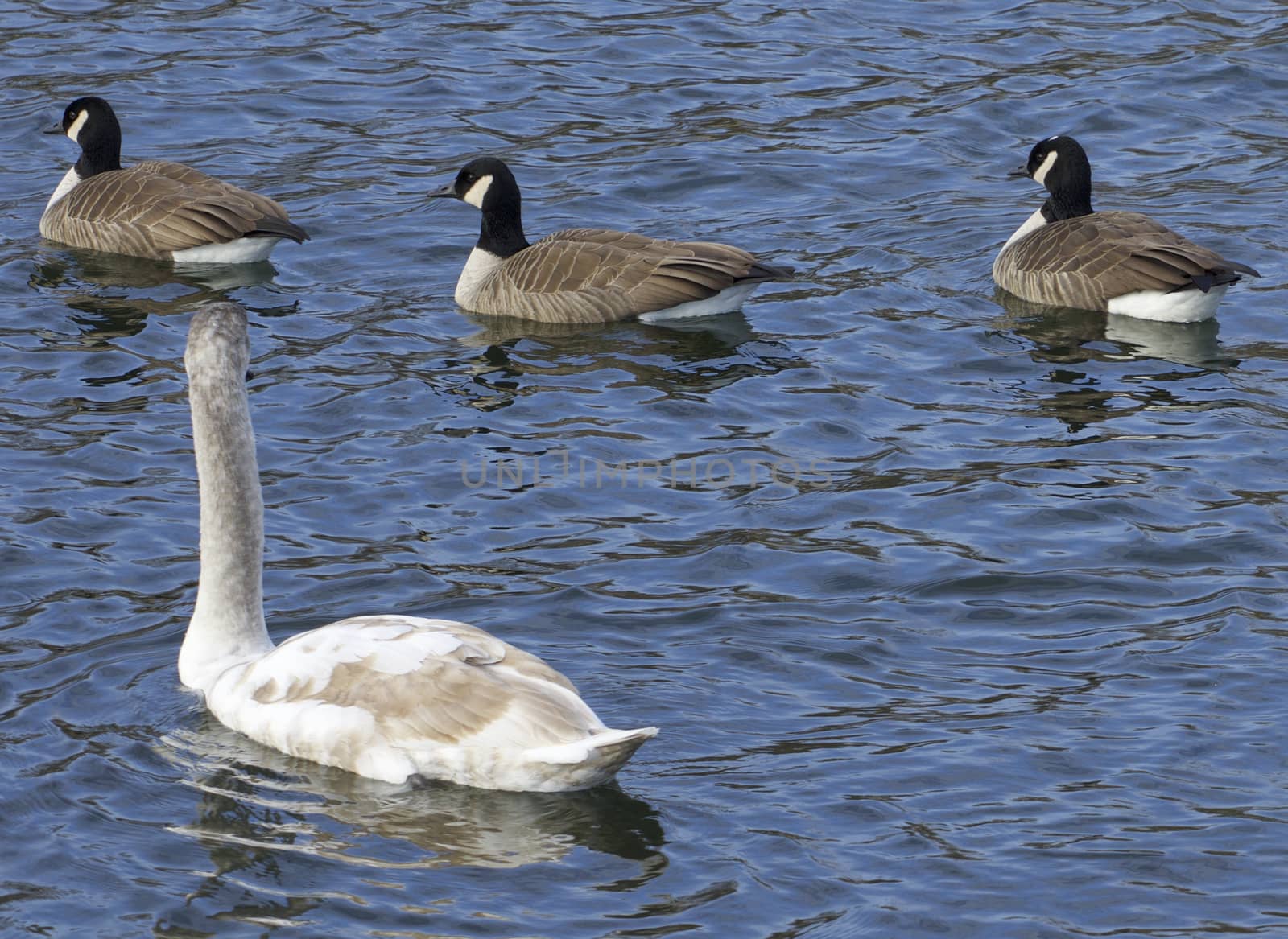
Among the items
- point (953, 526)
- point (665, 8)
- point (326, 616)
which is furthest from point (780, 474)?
point (665, 8)

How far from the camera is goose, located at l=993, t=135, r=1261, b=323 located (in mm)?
14672

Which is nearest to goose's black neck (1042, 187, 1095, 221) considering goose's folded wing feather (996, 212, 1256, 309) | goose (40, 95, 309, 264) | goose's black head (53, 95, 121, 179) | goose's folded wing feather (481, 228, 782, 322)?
goose's folded wing feather (996, 212, 1256, 309)

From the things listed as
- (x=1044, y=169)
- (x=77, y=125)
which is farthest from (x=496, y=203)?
(x=1044, y=169)

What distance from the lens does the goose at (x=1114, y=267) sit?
578 inches

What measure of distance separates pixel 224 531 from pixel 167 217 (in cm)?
749

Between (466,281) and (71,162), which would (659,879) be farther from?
(71,162)

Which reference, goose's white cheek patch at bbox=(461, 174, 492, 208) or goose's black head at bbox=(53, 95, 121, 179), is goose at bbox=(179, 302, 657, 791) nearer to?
goose's white cheek patch at bbox=(461, 174, 492, 208)

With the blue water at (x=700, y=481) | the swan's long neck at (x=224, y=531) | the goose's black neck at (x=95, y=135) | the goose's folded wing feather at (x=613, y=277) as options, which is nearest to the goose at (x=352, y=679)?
the swan's long neck at (x=224, y=531)

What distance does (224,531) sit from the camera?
9.09 metres

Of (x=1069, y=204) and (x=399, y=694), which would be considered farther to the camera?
(x=1069, y=204)

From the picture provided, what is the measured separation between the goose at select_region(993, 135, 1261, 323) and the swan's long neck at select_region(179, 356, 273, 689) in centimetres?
786

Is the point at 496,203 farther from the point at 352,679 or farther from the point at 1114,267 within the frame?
the point at 352,679

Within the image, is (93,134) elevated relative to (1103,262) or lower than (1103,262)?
elevated

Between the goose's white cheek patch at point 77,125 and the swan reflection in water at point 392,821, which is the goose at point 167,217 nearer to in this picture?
the goose's white cheek patch at point 77,125
